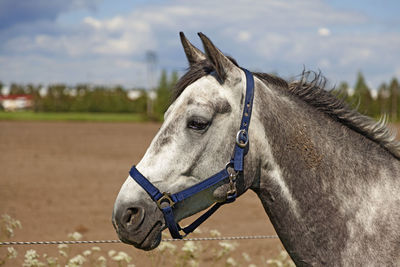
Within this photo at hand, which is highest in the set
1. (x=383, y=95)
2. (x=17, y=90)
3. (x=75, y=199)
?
(x=75, y=199)

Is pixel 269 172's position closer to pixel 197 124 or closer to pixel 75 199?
pixel 197 124

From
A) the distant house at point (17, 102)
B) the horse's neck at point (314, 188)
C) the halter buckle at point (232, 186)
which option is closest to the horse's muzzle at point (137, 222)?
the halter buckle at point (232, 186)

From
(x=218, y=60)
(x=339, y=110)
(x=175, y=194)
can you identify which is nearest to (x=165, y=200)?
(x=175, y=194)

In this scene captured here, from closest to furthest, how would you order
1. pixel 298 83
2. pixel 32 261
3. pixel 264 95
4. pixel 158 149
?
pixel 158 149 < pixel 264 95 < pixel 298 83 < pixel 32 261

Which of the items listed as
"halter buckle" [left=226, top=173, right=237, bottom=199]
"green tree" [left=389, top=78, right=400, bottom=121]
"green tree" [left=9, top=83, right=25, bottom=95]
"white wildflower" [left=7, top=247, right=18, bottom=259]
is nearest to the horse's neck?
"halter buckle" [left=226, top=173, right=237, bottom=199]

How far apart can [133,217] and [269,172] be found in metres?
0.89

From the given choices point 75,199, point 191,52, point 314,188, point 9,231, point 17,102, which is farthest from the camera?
point 17,102

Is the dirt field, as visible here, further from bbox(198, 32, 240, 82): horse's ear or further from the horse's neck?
bbox(198, 32, 240, 82): horse's ear

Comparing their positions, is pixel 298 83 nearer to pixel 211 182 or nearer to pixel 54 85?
pixel 211 182

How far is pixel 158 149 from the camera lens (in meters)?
2.60

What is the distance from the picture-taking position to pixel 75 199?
11359 mm

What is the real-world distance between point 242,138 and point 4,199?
9730mm

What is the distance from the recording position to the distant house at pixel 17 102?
308 ft

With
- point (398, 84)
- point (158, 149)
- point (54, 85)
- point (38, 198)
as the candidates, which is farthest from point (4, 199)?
point (54, 85)
